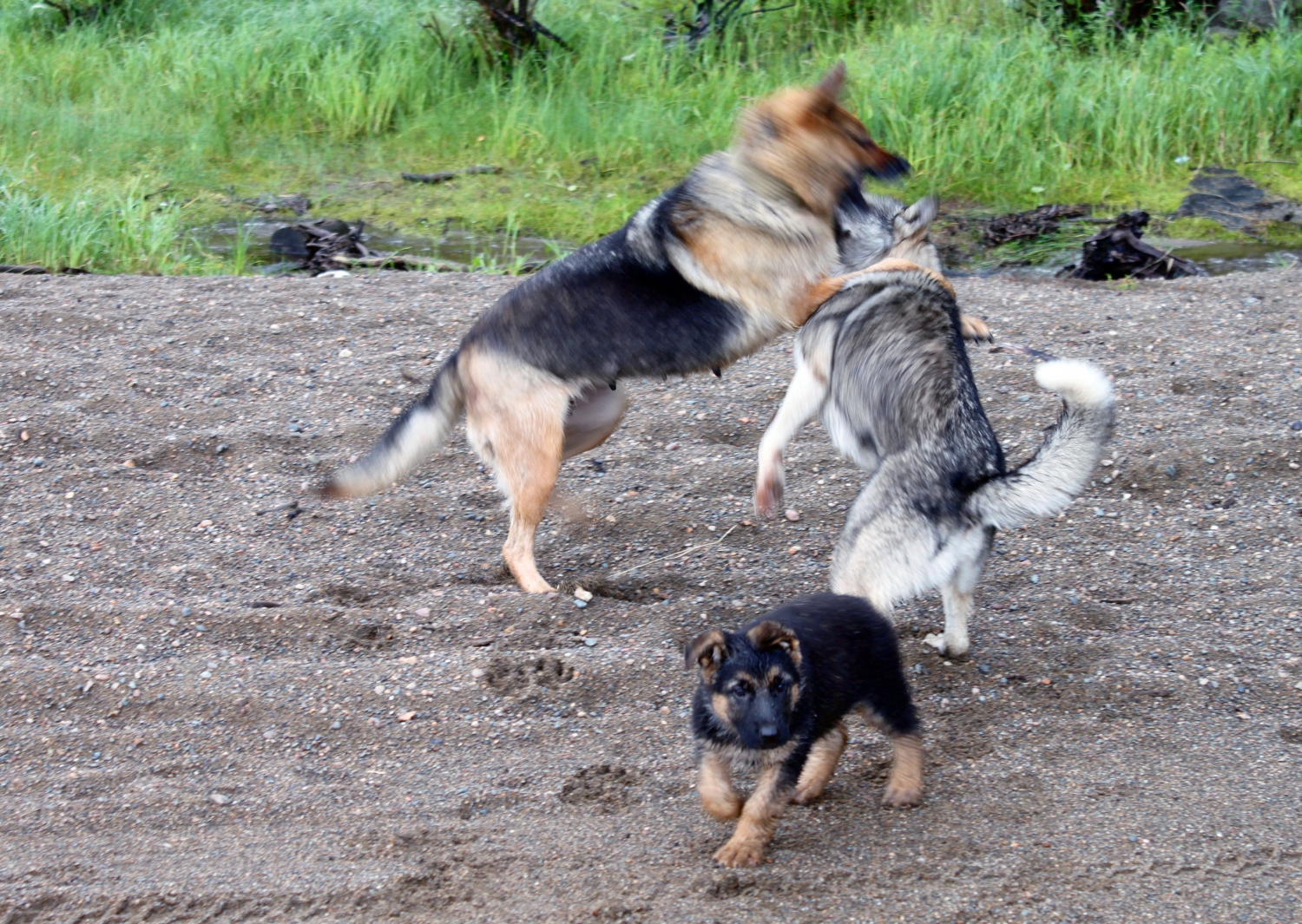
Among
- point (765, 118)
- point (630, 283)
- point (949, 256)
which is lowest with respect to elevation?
point (949, 256)

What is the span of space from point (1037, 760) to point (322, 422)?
12.4ft

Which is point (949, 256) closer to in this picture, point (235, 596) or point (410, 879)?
point (235, 596)

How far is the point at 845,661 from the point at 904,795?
44cm

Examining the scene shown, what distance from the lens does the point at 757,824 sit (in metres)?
3.22

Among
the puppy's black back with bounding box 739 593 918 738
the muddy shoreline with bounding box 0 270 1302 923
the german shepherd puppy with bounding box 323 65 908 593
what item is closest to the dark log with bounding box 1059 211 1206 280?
the muddy shoreline with bounding box 0 270 1302 923

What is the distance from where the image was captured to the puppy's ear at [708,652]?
324 cm

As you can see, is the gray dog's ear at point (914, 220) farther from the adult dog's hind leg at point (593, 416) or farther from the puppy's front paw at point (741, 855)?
the puppy's front paw at point (741, 855)

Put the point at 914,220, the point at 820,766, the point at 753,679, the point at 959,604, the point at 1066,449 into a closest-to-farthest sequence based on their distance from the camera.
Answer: the point at 753,679, the point at 820,766, the point at 1066,449, the point at 959,604, the point at 914,220

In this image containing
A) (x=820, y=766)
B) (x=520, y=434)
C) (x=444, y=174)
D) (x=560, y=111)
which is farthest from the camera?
(x=560, y=111)

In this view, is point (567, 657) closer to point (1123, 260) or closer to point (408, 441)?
point (408, 441)

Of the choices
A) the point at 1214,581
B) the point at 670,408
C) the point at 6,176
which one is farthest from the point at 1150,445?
the point at 6,176

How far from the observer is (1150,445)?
215 inches

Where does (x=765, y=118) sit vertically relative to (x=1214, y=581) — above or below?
above

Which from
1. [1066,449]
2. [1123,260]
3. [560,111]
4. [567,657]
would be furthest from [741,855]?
[560,111]
